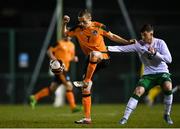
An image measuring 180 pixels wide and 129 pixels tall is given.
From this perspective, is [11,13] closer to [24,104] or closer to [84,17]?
[24,104]

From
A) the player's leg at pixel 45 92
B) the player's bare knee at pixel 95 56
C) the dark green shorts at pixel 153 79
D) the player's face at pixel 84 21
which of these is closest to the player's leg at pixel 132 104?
the dark green shorts at pixel 153 79

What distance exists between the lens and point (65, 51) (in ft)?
67.8

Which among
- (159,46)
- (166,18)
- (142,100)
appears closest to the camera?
(159,46)

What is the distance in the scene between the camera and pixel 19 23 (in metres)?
27.5

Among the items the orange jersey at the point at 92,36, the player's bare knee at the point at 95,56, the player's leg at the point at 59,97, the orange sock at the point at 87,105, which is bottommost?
the player's leg at the point at 59,97

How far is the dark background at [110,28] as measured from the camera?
26062mm

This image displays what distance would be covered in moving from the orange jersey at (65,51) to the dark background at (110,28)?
4.84m

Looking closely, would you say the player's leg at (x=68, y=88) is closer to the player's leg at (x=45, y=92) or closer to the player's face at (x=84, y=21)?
the player's leg at (x=45, y=92)

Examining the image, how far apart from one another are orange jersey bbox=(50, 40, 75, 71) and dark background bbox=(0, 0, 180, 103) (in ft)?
15.9

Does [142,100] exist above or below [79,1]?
below

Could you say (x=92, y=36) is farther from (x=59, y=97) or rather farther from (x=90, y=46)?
(x=59, y=97)

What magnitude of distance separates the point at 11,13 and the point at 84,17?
46.5 ft

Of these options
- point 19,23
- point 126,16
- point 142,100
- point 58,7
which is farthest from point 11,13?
point 142,100

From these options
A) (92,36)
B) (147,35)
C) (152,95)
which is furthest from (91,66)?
(152,95)
